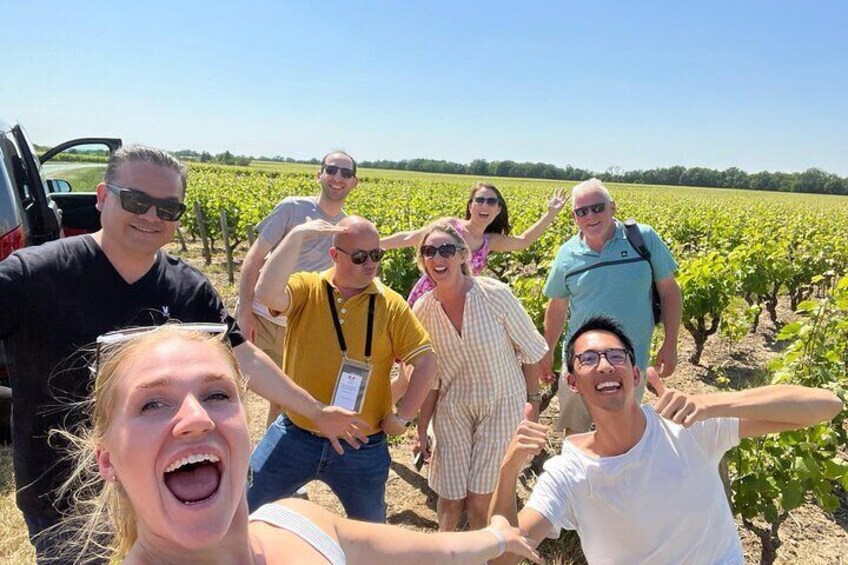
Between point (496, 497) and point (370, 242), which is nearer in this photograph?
point (496, 497)

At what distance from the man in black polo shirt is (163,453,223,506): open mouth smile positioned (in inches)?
33.3

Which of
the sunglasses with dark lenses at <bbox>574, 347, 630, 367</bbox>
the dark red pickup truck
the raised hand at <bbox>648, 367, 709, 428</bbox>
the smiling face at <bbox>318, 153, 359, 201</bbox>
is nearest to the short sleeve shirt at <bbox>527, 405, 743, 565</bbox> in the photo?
the raised hand at <bbox>648, 367, 709, 428</bbox>

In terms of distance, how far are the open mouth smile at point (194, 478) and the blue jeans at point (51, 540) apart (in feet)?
3.50

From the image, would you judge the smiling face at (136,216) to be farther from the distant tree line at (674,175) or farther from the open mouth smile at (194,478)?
the distant tree line at (674,175)

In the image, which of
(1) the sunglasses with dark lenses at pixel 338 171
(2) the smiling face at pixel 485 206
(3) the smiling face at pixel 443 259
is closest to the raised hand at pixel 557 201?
(2) the smiling face at pixel 485 206

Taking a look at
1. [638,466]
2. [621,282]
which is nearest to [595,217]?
[621,282]

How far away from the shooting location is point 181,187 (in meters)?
2.00

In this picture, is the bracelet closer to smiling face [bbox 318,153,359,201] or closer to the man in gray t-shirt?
the man in gray t-shirt

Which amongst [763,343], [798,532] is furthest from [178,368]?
[763,343]

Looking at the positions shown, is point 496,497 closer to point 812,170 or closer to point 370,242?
point 370,242

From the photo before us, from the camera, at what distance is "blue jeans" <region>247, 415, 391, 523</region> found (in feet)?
8.46

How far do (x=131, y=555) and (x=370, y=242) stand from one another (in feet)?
5.80

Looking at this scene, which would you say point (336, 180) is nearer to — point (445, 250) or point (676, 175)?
point (445, 250)

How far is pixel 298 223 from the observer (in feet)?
12.8
